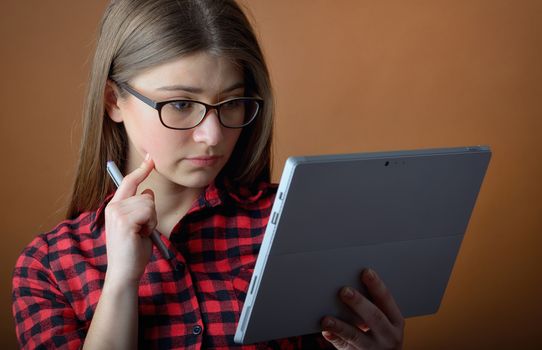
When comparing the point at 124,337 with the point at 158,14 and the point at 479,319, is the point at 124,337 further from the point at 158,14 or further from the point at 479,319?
the point at 479,319

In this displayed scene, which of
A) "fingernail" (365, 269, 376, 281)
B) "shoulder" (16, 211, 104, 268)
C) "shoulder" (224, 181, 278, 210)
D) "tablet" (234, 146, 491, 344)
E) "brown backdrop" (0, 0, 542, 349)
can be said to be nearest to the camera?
"tablet" (234, 146, 491, 344)

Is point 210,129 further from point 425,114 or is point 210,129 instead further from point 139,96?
point 425,114

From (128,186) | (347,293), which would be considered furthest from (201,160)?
(347,293)

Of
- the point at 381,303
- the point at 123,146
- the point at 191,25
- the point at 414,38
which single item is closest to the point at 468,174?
the point at 381,303

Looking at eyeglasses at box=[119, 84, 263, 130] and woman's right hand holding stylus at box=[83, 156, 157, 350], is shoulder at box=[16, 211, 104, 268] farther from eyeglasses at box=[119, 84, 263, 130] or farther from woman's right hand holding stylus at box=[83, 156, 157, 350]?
eyeglasses at box=[119, 84, 263, 130]

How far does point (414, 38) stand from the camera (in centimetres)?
236

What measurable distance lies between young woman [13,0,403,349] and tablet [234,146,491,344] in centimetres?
5

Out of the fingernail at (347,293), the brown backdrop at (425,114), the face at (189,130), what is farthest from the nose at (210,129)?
the brown backdrop at (425,114)

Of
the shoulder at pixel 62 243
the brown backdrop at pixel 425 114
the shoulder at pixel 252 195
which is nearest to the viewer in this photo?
the shoulder at pixel 62 243

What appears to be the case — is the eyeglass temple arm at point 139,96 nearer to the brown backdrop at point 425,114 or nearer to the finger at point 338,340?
the finger at point 338,340

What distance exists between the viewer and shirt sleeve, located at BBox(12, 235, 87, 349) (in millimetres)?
1295

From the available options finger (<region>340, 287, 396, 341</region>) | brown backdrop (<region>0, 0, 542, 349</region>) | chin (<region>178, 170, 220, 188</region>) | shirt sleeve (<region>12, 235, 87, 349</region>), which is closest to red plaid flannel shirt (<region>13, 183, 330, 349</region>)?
shirt sleeve (<region>12, 235, 87, 349</region>)

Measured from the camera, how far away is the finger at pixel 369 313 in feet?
3.89

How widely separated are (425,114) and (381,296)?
1.31 meters
